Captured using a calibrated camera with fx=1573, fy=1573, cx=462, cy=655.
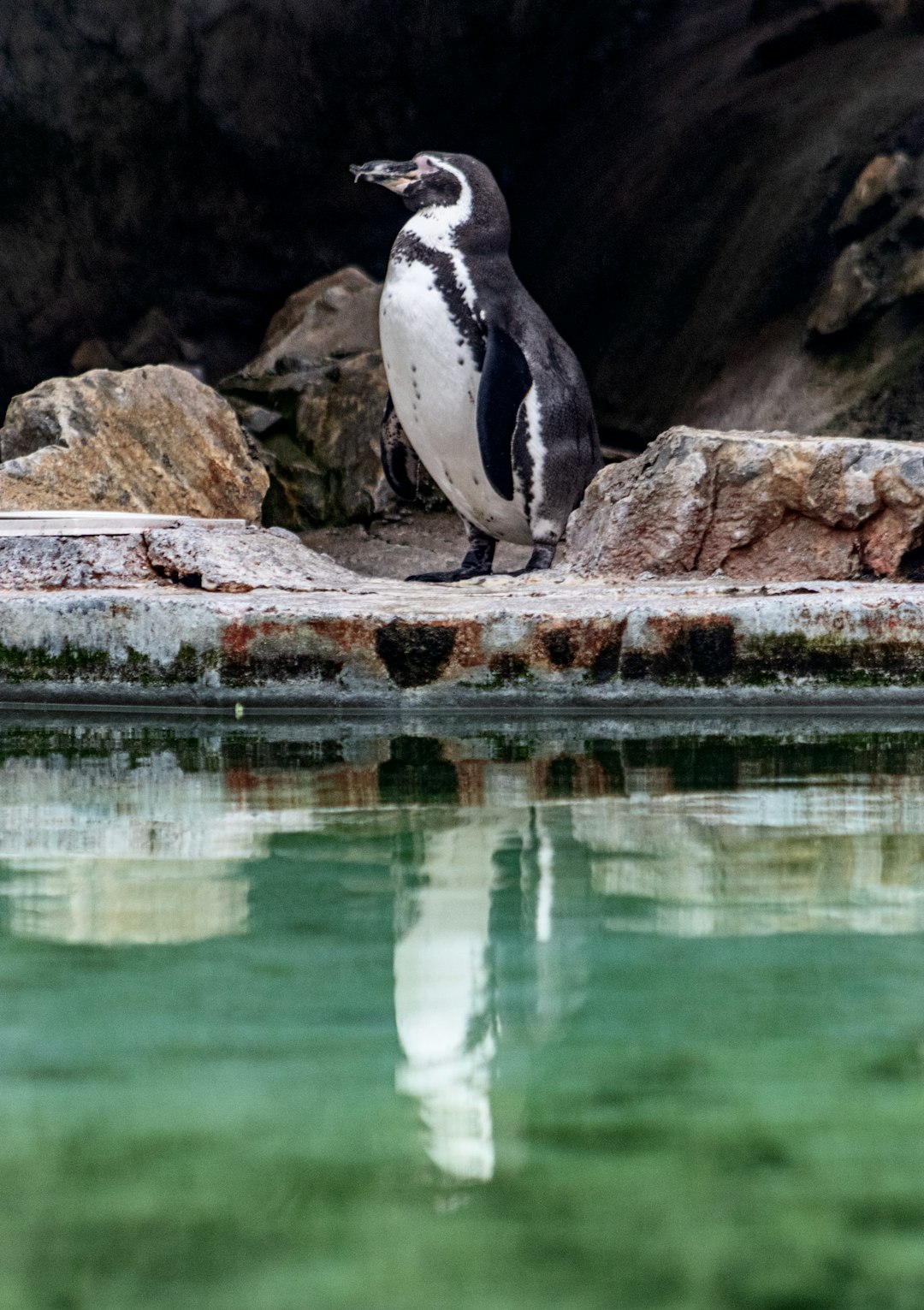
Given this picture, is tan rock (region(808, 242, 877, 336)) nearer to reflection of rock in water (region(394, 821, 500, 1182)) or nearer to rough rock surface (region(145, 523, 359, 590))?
rough rock surface (region(145, 523, 359, 590))

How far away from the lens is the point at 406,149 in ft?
39.9

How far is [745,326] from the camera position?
10.1 meters

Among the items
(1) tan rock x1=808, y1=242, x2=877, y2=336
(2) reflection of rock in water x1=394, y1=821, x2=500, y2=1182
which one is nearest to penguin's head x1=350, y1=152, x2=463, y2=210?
(1) tan rock x1=808, y1=242, x2=877, y2=336

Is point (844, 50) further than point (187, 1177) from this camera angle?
Yes

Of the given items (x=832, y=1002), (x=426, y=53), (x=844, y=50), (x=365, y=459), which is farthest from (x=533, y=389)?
(x=426, y=53)

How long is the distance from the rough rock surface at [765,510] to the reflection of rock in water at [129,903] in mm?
3400

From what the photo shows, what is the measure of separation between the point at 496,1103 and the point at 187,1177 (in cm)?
21

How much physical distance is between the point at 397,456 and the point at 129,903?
5241mm

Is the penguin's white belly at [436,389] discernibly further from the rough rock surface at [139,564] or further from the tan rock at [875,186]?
the tan rock at [875,186]

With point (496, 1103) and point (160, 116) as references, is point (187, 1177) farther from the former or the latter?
point (160, 116)

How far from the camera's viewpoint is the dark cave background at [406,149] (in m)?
10.5

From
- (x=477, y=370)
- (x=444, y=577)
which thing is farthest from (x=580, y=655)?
(x=477, y=370)

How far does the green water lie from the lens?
0.78 m

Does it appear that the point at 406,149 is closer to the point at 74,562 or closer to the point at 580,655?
the point at 74,562
